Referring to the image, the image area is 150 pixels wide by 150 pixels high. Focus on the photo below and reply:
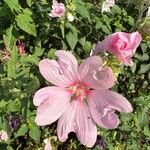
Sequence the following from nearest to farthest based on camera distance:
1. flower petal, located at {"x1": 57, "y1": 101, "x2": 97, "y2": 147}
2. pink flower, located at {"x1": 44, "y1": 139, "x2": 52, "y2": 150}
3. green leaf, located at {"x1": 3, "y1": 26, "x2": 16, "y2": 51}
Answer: flower petal, located at {"x1": 57, "y1": 101, "x2": 97, "y2": 147} < green leaf, located at {"x1": 3, "y1": 26, "x2": 16, "y2": 51} < pink flower, located at {"x1": 44, "y1": 139, "x2": 52, "y2": 150}

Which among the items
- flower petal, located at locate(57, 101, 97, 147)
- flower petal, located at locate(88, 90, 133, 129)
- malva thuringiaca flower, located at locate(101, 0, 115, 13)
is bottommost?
malva thuringiaca flower, located at locate(101, 0, 115, 13)

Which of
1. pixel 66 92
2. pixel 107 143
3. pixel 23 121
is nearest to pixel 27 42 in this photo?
pixel 23 121

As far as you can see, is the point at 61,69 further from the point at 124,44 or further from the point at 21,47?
the point at 21,47

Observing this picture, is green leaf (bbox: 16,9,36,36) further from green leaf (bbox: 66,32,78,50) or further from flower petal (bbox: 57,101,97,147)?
flower petal (bbox: 57,101,97,147)

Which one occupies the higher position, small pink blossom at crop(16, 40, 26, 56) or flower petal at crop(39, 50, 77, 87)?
flower petal at crop(39, 50, 77, 87)

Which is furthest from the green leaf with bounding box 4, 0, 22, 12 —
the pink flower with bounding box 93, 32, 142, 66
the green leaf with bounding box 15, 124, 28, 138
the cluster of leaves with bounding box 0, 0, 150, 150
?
the pink flower with bounding box 93, 32, 142, 66

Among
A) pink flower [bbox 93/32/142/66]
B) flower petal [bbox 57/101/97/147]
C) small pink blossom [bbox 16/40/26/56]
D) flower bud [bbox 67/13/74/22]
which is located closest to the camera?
pink flower [bbox 93/32/142/66]

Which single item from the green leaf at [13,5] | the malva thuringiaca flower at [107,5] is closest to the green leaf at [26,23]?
the green leaf at [13,5]

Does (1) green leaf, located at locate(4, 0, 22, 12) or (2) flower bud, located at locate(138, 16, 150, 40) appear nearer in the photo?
(2) flower bud, located at locate(138, 16, 150, 40)
